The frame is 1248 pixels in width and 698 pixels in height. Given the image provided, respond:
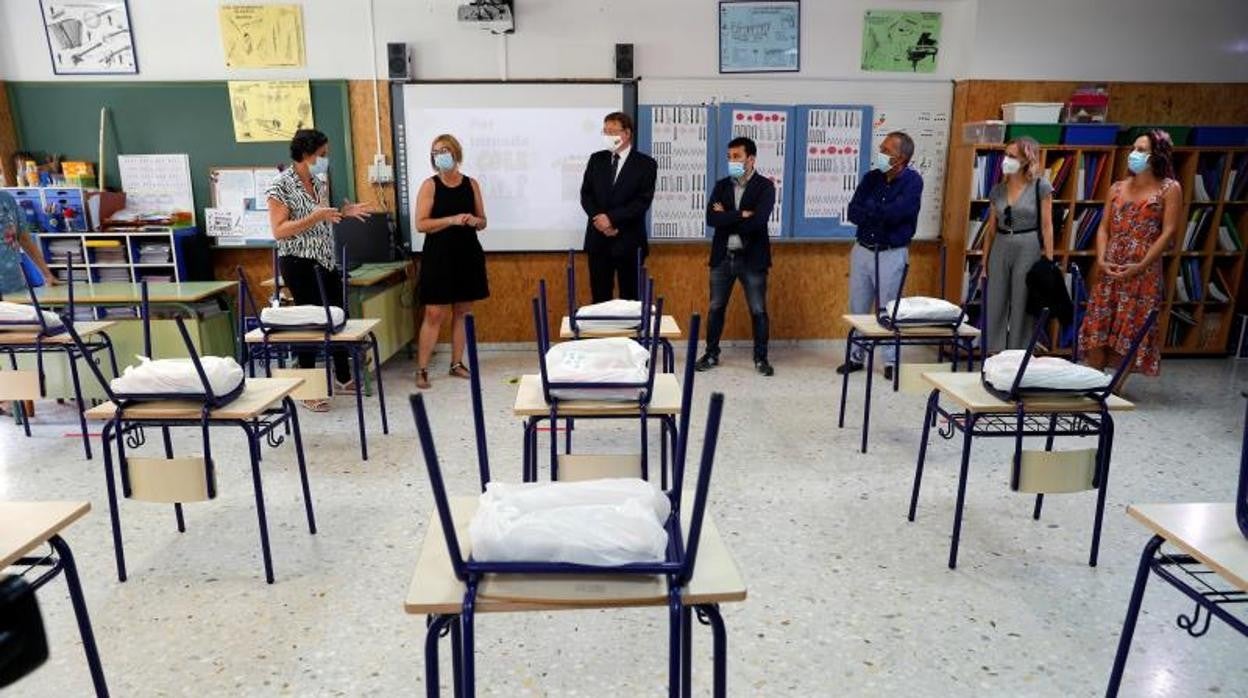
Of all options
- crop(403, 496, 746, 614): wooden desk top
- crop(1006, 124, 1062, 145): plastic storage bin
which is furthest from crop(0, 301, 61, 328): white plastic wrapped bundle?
crop(1006, 124, 1062, 145): plastic storage bin

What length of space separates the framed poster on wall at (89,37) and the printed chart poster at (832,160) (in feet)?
14.6

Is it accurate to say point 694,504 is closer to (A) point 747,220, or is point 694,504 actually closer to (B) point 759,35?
(A) point 747,220

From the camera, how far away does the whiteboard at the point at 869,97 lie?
5035 millimetres

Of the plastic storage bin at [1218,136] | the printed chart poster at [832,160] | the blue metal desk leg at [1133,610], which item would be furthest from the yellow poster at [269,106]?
the plastic storage bin at [1218,136]

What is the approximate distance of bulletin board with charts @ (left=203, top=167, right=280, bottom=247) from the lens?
4.99 m

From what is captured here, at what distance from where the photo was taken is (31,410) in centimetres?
396

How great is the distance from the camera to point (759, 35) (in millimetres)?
4980

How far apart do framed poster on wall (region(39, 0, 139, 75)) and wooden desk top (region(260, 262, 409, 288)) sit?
5.40 feet

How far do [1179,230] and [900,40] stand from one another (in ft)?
7.33

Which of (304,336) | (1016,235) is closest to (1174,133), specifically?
(1016,235)

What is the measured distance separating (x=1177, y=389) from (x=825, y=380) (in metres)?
2.08

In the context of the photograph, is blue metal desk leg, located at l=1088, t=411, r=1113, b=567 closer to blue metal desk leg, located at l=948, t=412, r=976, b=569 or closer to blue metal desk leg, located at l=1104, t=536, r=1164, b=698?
blue metal desk leg, located at l=948, t=412, r=976, b=569

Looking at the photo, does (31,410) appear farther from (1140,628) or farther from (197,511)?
(1140,628)

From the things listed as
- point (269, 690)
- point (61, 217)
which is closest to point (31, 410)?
point (61, 217)
